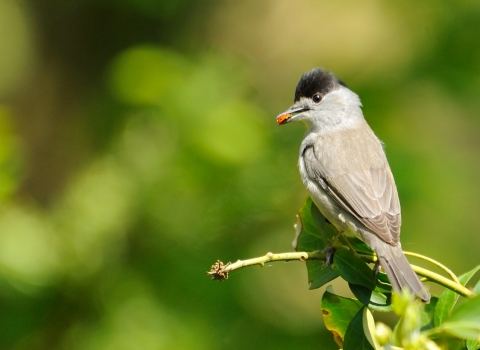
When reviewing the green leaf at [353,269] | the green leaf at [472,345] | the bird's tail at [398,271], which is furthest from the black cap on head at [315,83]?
the green leaf at [472,345]

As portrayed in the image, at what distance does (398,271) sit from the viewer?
7.93 ft

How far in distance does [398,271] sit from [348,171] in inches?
44.0

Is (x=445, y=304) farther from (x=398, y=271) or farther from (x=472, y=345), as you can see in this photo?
(x=398, y=271)

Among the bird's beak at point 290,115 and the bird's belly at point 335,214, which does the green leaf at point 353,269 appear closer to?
the bird's belly at point 335,214

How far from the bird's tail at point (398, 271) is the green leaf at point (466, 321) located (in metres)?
0.83

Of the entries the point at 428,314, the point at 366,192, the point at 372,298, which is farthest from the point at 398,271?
the point at 366,192

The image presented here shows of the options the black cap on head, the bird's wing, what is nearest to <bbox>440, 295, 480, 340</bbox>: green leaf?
the bird's wing

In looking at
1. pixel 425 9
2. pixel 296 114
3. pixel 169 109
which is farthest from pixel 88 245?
pixel 425 9

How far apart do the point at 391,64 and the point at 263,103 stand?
109 cm

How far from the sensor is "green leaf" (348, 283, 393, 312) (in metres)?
1.85

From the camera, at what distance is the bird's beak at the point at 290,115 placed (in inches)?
155

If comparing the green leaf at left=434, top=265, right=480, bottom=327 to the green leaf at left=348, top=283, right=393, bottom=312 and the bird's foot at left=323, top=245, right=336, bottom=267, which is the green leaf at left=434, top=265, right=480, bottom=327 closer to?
the green leaf at left=348, top=283, right=393, bottom=312

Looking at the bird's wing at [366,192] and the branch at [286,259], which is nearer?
the branch at [286,259]

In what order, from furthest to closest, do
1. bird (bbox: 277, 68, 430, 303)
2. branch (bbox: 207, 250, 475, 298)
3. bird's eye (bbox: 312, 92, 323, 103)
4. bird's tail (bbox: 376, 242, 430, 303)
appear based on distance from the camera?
bird's eye (bbox: 312, 92, 323, 103) < bird (bbox: 277, 68, 430, 303) < bird's tail (bbox: 376, 242, 430, 303) < branch (bbox: 207, 250, 475, 298)
